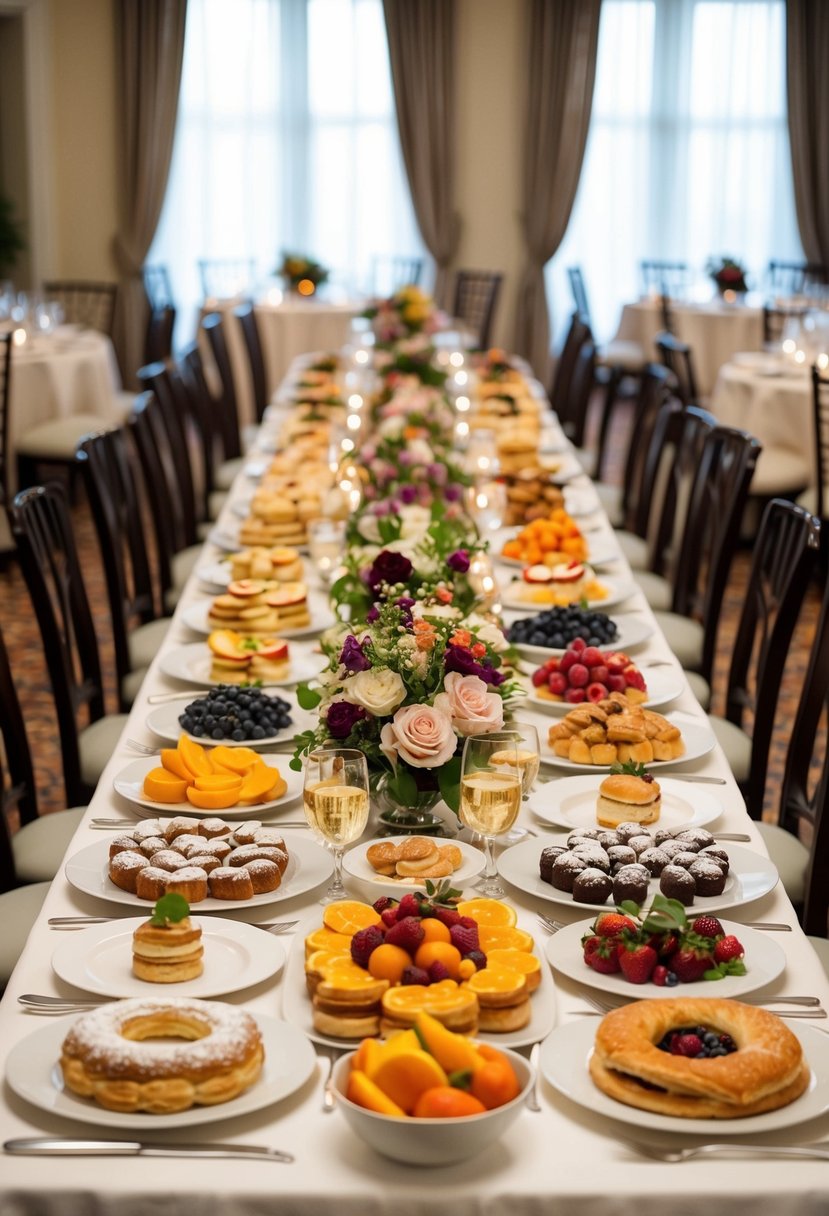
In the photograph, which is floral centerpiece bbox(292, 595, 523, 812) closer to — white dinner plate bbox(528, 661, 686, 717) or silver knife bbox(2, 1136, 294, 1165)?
white dinner plate bbox(528, 661, 686, 717)

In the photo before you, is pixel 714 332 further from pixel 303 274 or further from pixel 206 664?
pixel 206 664

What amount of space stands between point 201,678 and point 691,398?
512 centimetres

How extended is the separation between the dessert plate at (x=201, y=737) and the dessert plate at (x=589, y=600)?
2.49 feet

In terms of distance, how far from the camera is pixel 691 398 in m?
7.41

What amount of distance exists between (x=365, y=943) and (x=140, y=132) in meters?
10.8

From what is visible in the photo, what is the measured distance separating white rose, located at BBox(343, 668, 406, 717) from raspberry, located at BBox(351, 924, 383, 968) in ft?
1.69

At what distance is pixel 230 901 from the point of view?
1.83m

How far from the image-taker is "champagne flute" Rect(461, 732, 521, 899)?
181 cm

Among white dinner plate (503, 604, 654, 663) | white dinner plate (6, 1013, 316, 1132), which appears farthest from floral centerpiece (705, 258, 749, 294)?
white dinner plate (6, 1013, 316, 1132)

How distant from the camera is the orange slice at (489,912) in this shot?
1.69m

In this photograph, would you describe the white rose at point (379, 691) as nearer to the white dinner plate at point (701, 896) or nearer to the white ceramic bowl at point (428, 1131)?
the white dinner plate at point (701, 896)

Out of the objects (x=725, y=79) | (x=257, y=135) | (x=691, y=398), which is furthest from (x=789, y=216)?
(x=691, y=398)

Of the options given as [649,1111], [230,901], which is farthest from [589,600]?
[649,1111]

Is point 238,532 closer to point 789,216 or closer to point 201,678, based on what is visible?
point 201,678
